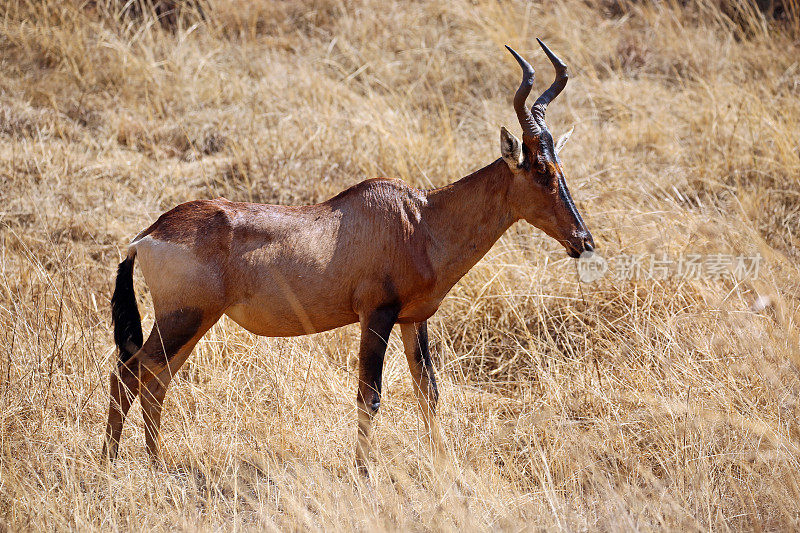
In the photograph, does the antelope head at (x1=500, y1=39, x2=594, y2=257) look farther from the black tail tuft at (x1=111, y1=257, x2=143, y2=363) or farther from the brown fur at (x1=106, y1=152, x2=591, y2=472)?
the black tail tuft at (x1=111, y1=257, x2=143, y2=363)

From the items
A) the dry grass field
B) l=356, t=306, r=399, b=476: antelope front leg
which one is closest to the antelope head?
l=356, t=306, r=399, b=476: antelope front leg

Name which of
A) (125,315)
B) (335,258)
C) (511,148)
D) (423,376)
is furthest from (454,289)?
(125,315)

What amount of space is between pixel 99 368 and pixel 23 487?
4.25 ft

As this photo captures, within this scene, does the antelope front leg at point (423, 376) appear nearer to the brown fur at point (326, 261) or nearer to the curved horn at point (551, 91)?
the brown fur at point (326, 261)

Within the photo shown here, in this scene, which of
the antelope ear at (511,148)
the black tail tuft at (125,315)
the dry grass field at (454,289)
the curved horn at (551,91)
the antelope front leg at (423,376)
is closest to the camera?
the antelope ear at (511,148)

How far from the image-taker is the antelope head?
449cm

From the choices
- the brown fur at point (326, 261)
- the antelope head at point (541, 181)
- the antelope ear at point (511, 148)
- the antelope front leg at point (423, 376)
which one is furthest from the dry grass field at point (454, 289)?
the antelope ear at point (511, 148)

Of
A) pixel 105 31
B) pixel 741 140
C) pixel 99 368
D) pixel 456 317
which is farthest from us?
pixel 105 31

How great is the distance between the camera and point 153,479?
4574mm

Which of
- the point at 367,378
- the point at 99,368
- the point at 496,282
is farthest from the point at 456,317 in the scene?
the point at 99,368

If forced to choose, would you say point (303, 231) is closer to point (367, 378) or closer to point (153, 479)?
point (367, 378)

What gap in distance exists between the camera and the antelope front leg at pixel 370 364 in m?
4.51

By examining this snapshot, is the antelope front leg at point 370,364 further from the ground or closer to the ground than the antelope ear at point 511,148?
closer to the ground

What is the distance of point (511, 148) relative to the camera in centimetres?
450
